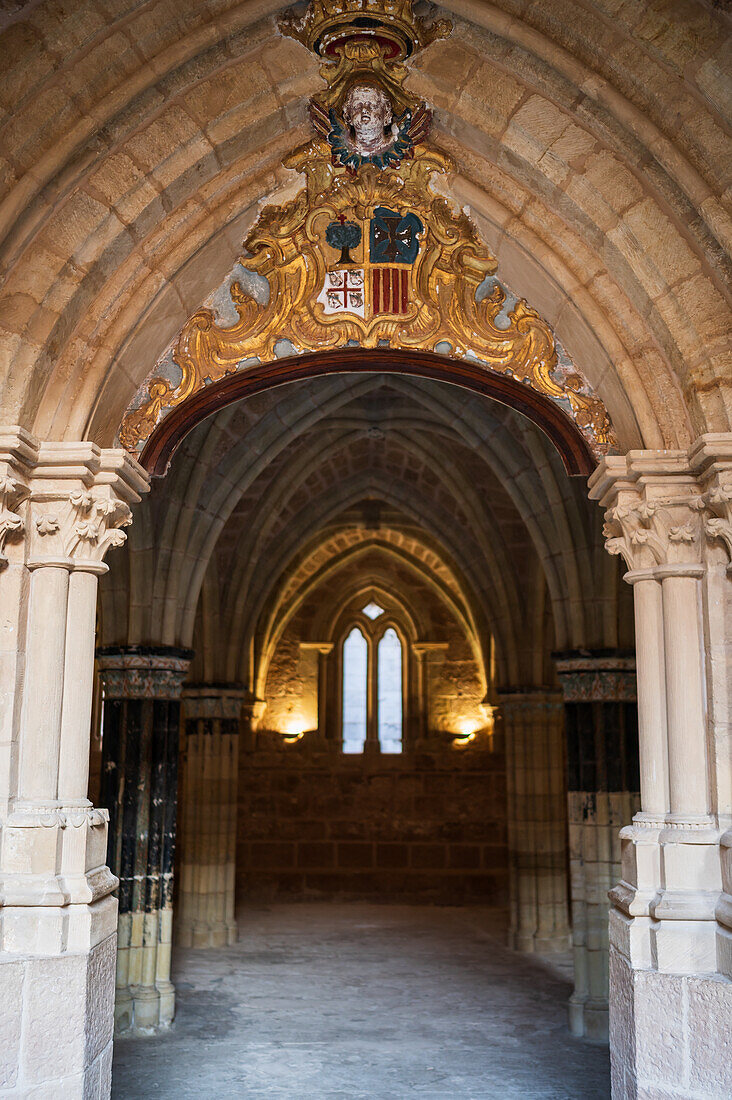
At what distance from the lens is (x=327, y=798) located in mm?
17312

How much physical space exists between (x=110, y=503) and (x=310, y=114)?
2119 mm

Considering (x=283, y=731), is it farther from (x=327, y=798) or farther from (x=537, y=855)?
(x=537, y=855)

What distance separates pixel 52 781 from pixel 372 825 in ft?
43.2

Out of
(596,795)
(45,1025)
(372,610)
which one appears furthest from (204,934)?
(45,1025)

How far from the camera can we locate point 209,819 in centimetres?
1229

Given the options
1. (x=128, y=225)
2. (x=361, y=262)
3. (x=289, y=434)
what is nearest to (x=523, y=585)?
(x=289, y=434)

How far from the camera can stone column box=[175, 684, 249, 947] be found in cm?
1220

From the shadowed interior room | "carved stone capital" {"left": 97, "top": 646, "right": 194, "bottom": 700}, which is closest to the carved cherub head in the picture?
the shadowed interior room

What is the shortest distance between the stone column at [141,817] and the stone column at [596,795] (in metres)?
3.34

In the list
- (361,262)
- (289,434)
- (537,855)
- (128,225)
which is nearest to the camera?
(128,225)

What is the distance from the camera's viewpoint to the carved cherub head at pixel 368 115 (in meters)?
5.07

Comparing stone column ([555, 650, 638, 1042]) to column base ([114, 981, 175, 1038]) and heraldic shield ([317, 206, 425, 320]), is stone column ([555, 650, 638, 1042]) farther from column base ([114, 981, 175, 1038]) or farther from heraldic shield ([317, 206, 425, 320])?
heraldic shield ([317, 206, 425, 320])

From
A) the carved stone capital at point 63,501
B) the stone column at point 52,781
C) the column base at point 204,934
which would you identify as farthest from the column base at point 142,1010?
the carved stone capital at point 63,501

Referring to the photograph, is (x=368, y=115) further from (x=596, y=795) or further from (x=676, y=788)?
(x=596, y=795)
